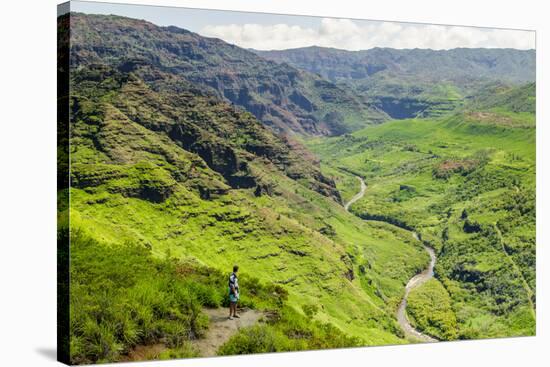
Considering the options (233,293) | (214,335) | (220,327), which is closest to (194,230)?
(233,293)

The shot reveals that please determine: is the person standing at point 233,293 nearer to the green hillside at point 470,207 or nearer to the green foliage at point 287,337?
the green foliage at point 287,337

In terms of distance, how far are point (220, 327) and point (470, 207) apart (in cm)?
1445

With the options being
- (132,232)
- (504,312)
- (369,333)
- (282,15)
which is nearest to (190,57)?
(282,15)

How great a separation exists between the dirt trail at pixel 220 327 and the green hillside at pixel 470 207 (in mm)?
7522

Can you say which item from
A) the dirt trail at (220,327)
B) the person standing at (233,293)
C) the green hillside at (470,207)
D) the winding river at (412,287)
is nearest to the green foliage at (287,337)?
the dirt trail at (220,327)

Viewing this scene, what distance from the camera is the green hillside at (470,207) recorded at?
80.1 ft

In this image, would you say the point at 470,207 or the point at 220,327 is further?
the point at 470,207

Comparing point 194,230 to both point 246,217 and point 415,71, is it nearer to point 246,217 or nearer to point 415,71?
point 246,217

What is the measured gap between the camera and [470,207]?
28.9m

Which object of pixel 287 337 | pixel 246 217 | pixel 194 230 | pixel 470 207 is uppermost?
pixel 470 207

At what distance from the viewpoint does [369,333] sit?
71.8 ft

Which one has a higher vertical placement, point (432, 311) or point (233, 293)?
point (233, 293)

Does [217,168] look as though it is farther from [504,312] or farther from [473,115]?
[473,115]

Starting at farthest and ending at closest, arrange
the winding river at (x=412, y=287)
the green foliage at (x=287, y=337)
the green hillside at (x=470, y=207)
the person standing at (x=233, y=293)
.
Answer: the green hillside at (x=470, y=207) < the winding river at (x=412, y=287) < the person standing at (x=233, y=293) < the green foliage at (x=287, y=337)
